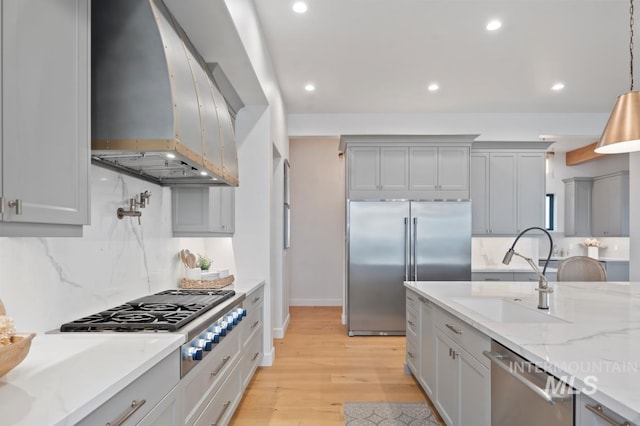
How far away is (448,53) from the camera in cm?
374

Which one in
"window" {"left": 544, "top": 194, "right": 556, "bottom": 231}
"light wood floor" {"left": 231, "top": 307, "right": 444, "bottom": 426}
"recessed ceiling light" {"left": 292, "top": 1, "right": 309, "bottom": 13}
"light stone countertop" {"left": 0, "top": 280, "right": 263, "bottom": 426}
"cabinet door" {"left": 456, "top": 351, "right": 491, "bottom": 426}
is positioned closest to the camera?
"light stone countertop" {"left": 0, "top": 280, "right": 263, "bottom": 426}

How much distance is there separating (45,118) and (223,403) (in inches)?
70.6

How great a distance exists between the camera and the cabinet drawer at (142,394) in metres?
1.09

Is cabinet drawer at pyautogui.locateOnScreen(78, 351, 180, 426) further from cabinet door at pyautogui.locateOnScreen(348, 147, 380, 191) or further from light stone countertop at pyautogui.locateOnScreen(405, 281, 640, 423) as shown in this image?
cabinet door at pyautogui.locateOnScreen(348, 147, 380, 191)

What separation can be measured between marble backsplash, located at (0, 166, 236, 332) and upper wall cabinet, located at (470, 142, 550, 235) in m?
4.05

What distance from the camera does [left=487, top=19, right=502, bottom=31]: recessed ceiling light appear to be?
10.4ft

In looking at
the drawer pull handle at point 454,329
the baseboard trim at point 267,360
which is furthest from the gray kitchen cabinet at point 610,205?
the baseboard trim at point 267,360

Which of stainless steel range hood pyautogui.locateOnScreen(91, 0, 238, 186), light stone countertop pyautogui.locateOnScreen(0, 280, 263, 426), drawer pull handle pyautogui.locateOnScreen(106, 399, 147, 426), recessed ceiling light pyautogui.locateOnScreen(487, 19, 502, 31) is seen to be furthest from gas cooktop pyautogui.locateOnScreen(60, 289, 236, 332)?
recessed ceiling light pyautogui.locateOnScreen(487, 19, 502, 31)

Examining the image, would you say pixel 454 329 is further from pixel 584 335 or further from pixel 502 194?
pixel 502 194

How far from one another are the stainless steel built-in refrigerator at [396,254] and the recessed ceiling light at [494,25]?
2.19 meters

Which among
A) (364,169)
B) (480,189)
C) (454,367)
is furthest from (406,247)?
(454,367)

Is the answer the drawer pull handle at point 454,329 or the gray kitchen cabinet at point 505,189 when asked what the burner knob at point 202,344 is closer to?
the drawer pull handle at point 454,329

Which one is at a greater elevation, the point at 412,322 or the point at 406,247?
the point at 406,247

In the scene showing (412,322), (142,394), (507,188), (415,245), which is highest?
(507,188)
